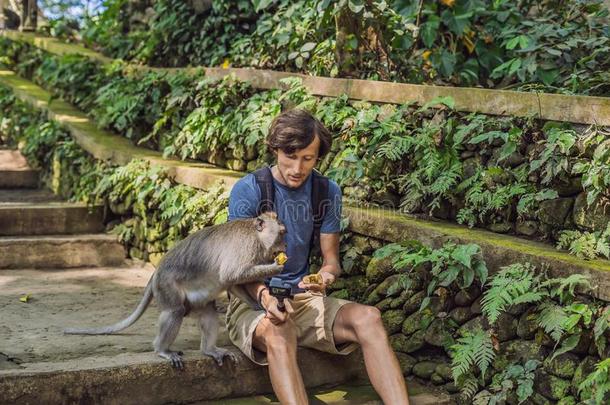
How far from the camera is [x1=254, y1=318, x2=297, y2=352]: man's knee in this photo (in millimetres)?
4367

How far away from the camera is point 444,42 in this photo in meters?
7.60

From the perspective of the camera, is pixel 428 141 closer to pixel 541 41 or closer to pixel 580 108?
pixel 580 108

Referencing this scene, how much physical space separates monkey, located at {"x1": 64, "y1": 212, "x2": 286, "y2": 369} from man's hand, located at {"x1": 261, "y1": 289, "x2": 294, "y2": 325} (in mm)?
129

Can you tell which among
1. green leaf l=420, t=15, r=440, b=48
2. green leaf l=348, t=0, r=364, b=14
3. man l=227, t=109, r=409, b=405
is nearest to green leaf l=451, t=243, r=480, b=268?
man l=227, t=109, r=409, b=405

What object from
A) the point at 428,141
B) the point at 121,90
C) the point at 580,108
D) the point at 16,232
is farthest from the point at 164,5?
the point at 580,108

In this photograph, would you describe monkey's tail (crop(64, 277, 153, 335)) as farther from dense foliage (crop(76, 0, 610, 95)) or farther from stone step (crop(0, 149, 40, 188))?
stone step (crop(0, 149, 40, 188))

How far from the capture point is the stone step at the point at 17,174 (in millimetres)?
9290

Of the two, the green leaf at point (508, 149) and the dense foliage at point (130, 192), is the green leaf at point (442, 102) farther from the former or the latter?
the dense foliage at point (130, 192)

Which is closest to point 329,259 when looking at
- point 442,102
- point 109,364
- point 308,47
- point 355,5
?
point 109,364

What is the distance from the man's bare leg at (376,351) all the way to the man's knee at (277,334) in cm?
30

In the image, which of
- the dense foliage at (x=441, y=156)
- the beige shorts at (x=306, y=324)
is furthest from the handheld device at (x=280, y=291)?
the dense foliage at (x=441, y=156)

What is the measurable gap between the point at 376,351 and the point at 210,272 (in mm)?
920

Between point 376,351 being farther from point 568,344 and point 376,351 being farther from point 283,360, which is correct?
point 568,344

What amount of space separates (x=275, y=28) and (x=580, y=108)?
415 centimetres
